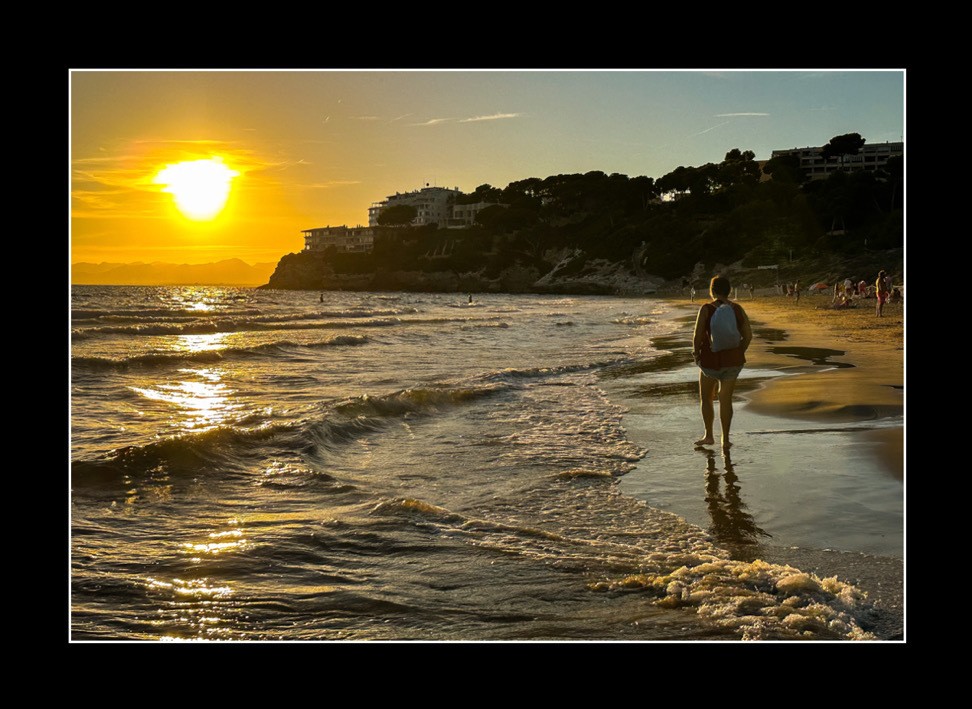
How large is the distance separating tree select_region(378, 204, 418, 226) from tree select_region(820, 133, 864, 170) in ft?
221

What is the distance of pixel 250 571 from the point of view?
14.9 ft

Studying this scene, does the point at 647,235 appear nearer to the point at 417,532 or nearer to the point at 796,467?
the point at 796,467

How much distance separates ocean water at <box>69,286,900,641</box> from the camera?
3783 mm

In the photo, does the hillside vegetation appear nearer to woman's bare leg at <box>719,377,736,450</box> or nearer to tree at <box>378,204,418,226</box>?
tree at <box>378,204,418,226</box>

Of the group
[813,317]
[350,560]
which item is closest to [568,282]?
[813,317]

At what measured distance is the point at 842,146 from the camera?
86.2 meters


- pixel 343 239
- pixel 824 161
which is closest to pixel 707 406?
pixel 824 161

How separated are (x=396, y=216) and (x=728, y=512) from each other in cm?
12823

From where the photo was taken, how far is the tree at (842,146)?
85875 millimetres

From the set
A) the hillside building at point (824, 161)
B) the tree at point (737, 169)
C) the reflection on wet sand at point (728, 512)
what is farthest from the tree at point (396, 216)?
the reflection on wet sand at point (728, 512)

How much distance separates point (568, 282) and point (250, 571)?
316 feet

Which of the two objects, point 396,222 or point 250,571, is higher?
point 396,222

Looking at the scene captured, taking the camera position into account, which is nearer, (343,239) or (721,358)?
(721,358)
